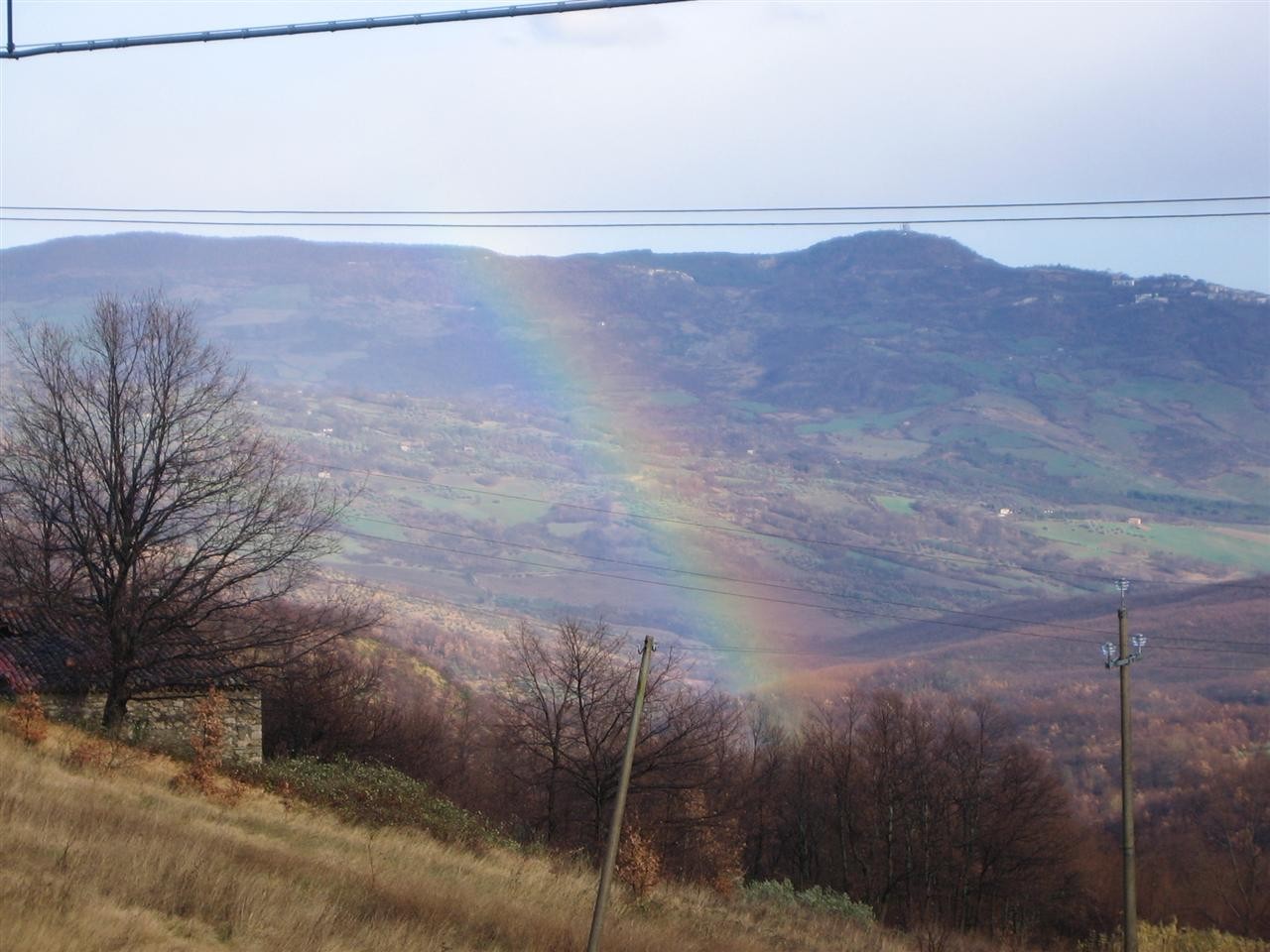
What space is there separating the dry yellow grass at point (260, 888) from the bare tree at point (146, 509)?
29.1 feet

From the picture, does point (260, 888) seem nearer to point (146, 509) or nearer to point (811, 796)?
point (146, 509)

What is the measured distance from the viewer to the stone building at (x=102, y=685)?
29.9 metres

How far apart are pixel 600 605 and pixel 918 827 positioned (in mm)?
127312

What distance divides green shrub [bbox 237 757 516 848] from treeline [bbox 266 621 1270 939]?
4836 millimetres

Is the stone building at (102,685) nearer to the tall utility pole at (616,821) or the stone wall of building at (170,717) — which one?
the stone wall of building at (170,717)

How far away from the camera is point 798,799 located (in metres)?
60.2

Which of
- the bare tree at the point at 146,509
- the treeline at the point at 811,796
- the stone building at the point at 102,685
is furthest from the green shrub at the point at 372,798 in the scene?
the treeline at the point at 811,796

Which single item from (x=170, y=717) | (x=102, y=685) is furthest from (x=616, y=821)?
(x=170, y=717)

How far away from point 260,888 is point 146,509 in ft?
67.3

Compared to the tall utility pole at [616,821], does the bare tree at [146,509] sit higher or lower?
higher

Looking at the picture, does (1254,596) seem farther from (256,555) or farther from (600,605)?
(256,555)

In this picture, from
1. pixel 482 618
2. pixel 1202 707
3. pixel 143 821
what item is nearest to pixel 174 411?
pixel 143 821

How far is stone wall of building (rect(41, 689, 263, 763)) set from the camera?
30.0 meters

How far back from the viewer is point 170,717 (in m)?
32.0
